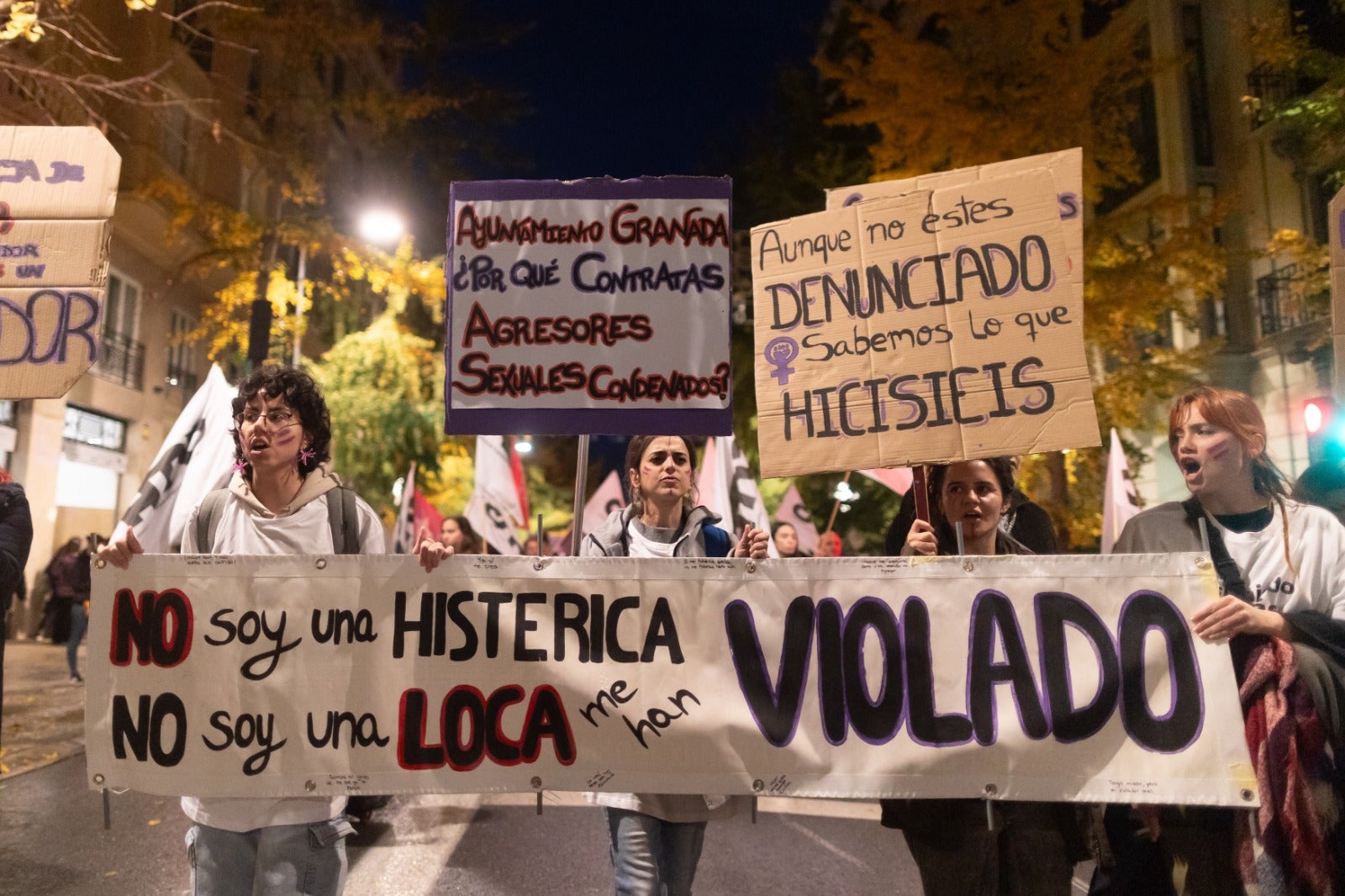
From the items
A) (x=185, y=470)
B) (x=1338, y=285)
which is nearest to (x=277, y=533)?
(x=185, y=470)

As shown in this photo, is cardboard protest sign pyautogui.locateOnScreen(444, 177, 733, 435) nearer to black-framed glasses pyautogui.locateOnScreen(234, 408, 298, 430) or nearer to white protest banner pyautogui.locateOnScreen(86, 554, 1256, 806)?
black-framed glasses pyautogui.locateOnScreen(234, 408, 298, 430)

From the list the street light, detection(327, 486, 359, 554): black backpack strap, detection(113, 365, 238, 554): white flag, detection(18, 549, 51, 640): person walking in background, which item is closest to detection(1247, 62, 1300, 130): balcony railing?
the street light

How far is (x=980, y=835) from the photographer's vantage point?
9.43 feet

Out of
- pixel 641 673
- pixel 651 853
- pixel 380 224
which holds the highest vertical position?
pixel 380 224

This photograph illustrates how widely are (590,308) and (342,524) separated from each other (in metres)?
1.19

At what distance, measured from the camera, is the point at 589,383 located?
145 inches

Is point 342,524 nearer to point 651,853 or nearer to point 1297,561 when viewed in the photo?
point 651,853

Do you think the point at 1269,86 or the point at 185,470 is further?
the point at 1269,86

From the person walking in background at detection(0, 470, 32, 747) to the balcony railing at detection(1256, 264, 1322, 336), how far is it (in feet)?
57.2

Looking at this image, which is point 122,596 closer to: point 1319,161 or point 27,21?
point 27,21

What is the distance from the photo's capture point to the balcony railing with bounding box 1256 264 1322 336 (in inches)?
643

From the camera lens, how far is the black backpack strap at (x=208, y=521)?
3.18 metres

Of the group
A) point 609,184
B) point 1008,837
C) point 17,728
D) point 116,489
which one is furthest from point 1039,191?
point 116,489

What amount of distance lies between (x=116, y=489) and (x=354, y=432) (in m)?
5.03
